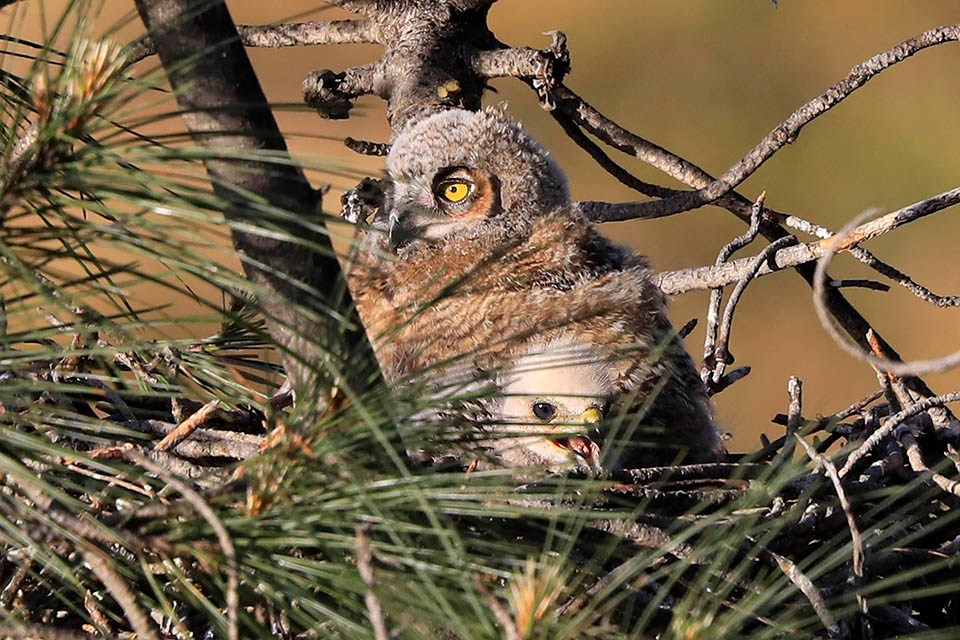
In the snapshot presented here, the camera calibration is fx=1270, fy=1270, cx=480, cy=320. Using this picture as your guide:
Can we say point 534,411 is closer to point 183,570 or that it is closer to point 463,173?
point 463,173

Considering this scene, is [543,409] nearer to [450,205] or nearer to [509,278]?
[509,278]

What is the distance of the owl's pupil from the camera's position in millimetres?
1830

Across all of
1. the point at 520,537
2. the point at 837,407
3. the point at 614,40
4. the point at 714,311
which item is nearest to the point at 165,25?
the point at 520,537

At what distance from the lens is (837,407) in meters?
4.29

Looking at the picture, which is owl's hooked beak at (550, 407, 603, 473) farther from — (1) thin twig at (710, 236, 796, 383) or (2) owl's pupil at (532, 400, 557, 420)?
(1) thin twig at (710, 236, 796, 383)

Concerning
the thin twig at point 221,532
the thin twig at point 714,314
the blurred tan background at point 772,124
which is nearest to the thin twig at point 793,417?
the thin twig at point 714,314

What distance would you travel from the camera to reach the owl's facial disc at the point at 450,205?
223 centimetres

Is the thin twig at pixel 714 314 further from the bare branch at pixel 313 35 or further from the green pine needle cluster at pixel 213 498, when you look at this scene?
the green pine needle cluster at pixel 213 498

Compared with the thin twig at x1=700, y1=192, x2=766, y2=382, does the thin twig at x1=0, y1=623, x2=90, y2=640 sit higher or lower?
lower

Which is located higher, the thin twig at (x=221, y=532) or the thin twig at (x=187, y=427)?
the thin twig at (x=187, y=427)

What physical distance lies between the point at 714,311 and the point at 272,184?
1.28 metres

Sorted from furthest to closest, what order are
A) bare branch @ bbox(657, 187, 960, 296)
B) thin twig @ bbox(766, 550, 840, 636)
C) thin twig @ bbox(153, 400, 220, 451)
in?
bare branch @ bbox(657, 187, 960, 296) → thin twig @ bbox(153, 400, 220, 451) → thin twig @ bbox(766, 550, 840, 636)

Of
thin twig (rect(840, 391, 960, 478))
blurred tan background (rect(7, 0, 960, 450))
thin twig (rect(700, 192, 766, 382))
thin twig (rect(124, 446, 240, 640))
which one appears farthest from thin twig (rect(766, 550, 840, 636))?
blurred tan background (rect(7, 0, 960, 450))

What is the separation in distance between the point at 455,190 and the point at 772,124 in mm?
3139
